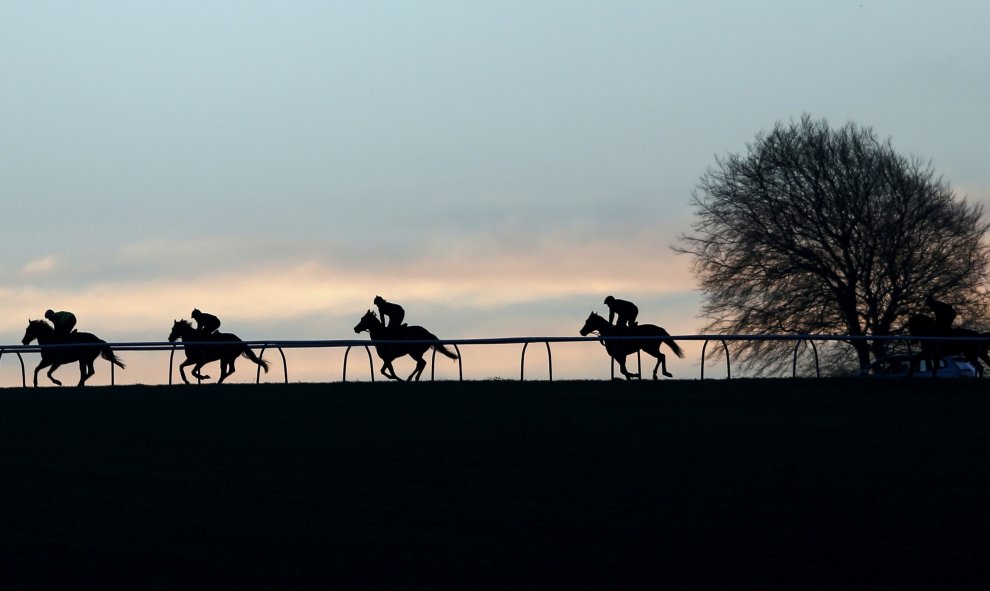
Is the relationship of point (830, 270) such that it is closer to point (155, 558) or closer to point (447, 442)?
point (447, 442)

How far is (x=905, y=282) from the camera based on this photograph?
4450cm

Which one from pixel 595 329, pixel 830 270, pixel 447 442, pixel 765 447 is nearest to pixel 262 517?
pixel 447 442

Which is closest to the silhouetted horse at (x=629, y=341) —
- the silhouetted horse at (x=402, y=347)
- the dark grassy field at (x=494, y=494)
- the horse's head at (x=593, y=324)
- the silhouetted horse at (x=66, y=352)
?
the horse's head at (x=593, y=324)

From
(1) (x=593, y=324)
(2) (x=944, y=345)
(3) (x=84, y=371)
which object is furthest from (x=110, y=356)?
(2) (x=944, y=345)

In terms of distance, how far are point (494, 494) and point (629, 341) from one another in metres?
14.1

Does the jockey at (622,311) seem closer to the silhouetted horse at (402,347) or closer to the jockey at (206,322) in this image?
the silhouetted horse at (402,347)

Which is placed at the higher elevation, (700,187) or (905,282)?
(700,187)

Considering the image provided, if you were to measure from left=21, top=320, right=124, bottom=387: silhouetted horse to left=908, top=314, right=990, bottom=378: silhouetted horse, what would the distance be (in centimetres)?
1412

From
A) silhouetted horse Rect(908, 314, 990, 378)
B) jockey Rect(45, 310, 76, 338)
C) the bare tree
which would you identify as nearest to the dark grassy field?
silhouetted horse Rect(908, 314, 990, 378)

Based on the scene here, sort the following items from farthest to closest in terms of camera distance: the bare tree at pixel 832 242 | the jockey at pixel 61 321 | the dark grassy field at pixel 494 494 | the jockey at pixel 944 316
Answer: the bare tree at pixel 832 242 < the jockey at pixel 61 321 < the jockey at pixel 944 316 < the dark grassy field at pixel 494 494

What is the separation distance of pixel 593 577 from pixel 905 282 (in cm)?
3436

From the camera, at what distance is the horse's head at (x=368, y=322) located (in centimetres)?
2972

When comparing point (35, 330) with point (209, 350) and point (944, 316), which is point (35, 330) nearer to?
point (209, 350)

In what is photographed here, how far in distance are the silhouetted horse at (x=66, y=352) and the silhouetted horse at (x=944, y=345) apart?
46.3 ft
